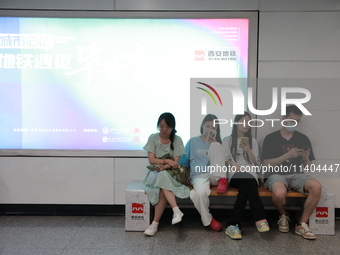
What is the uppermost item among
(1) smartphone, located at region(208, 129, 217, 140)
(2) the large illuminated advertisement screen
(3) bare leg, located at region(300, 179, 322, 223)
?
(2) the large illuminated advertisement screen

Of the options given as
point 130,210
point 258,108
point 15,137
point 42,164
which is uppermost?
point 258,108

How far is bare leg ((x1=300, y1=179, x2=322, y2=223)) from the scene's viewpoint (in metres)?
4.16

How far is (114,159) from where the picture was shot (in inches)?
192

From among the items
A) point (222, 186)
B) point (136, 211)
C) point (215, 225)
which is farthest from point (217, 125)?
point (136, 211)

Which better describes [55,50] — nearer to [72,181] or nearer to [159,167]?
[72,181]

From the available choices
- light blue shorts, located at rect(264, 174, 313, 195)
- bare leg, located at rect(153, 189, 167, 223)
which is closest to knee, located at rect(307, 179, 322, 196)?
light blue shorts, located at rect(264, 174, 313, 195)

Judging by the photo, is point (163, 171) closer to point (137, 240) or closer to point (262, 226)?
point (137, 240)

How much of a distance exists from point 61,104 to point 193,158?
1.76 meters

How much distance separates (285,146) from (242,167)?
1.86 ft

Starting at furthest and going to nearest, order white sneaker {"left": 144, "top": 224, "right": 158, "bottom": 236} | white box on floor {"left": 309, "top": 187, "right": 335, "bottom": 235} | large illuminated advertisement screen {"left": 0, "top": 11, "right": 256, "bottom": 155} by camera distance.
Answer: large illuminated advertisement screen {"left": 0, "top": 11, "right": 256, "bottom": 155}, white box on floor {"left": 309, "top": 187, "right": 335, "bottom": 235}, white sneaker {"left": 144, "top": 224, "right": 158, "bottom": 236}

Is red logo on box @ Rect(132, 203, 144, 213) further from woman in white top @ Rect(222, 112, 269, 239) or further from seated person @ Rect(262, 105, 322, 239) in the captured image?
seated person @ Rect(262, 105, 322, 239)

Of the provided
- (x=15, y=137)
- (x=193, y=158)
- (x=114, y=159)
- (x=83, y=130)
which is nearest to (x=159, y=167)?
(x=193, y=158)

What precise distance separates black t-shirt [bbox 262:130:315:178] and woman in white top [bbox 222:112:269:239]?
0.14m

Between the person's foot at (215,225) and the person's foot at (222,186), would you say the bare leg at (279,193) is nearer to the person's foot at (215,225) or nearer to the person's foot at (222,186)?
the person's foot at (222,186)
